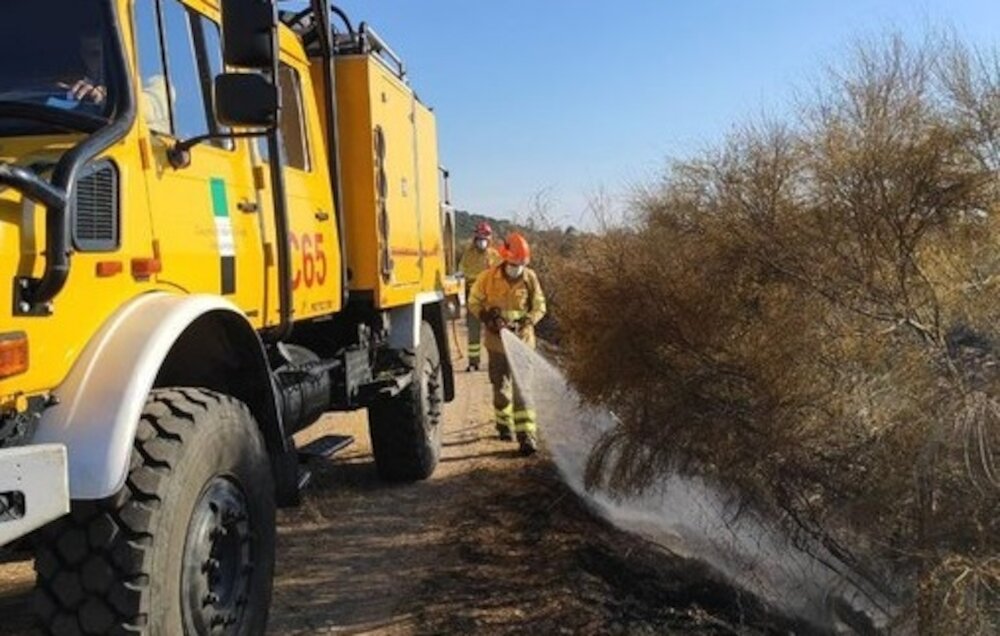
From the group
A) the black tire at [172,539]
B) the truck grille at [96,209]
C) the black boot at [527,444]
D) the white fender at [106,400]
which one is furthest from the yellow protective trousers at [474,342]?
the white fender at [106,400]

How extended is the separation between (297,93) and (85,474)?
329cm

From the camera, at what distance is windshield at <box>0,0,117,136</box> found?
346 cm

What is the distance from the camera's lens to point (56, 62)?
3.54 meters

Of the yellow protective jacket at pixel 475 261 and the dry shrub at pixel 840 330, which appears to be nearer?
the dry shrub at pixel 840 330

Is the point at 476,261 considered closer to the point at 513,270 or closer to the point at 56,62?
the point at 513,270

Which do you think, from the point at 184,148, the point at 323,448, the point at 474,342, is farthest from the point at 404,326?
the point at 474,342

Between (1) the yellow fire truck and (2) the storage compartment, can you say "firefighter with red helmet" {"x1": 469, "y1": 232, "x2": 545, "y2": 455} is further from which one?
(1) the yellow fire truck

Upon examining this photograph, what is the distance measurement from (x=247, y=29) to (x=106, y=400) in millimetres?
1359

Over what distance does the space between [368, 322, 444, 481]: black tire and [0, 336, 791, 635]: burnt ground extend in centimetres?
14

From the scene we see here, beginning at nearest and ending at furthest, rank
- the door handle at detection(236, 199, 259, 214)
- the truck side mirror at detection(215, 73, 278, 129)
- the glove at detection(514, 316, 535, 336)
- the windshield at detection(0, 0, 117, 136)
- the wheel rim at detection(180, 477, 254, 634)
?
the wheel rim at detection(180, 477, 254, 634)
the windshield at detection(0, 0, 117, 136)
the truck side mirror at detection(215, 73, 278, 129)
the door handle at detection(236, 199, 259, 214)
the glove at detection(514, 316, 535, 336)

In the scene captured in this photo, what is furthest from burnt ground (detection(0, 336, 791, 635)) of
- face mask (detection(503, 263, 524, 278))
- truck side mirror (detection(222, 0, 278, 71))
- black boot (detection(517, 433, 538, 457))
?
truck side mirror (detection(222, 0, 278, 71))

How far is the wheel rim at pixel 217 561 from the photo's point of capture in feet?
11.0

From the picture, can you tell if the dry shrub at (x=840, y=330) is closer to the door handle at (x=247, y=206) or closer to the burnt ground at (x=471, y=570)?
the burnt ground at (x=471, y=570)

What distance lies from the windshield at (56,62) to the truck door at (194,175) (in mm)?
187
